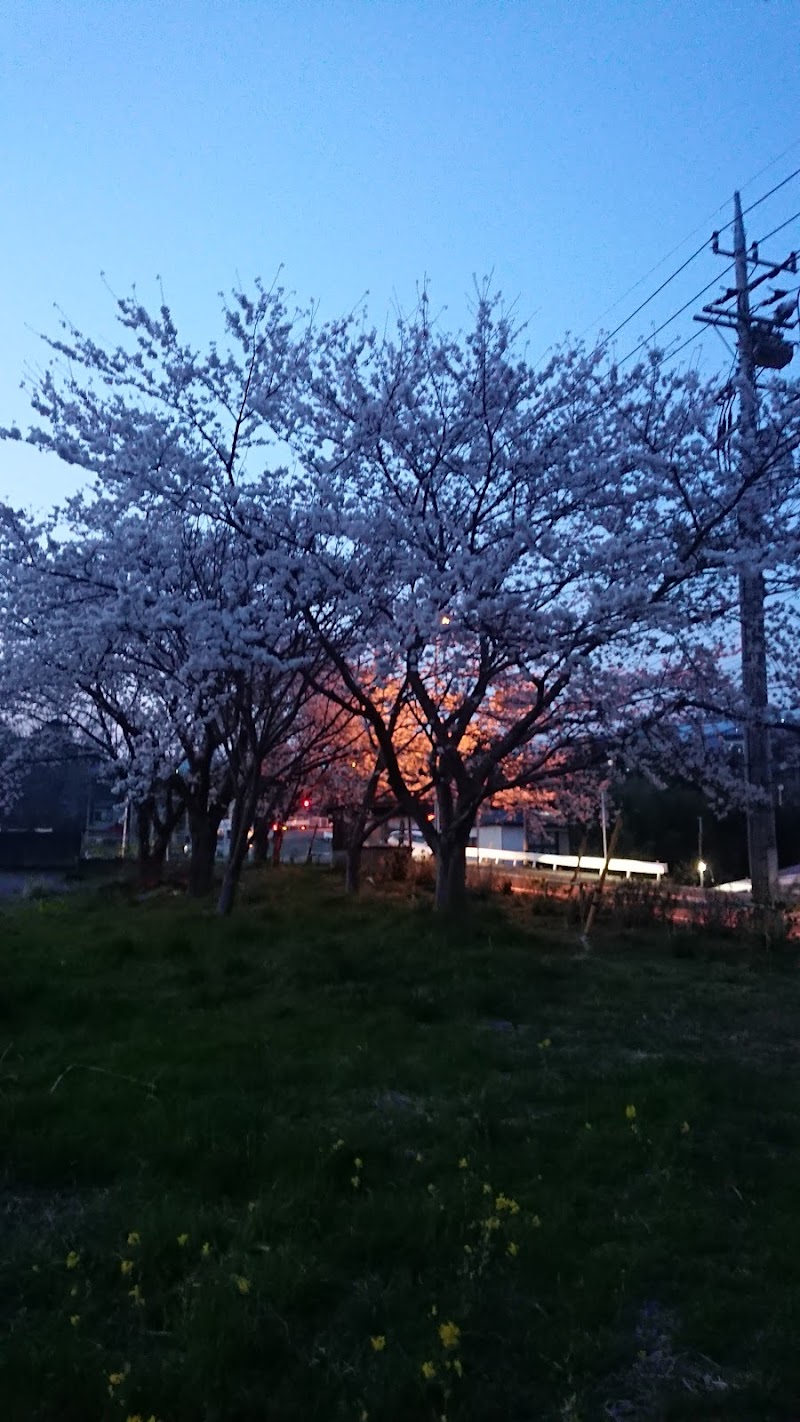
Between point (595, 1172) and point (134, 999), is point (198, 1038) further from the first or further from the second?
point (595, 1172)

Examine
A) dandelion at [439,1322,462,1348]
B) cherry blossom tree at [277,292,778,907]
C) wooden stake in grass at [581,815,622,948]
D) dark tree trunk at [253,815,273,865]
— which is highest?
cherry blossom tree at [277,292,778,907]

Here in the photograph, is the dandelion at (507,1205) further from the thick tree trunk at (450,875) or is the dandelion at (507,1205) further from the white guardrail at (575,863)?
the white guardrail at (575,863)

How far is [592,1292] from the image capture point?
325 centimetres

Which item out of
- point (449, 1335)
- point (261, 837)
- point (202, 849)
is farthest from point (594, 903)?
point (261, 837)

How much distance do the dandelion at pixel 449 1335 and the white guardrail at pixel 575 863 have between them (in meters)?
11.8

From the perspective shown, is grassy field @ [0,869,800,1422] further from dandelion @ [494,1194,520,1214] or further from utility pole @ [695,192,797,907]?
utility pole @ [695,192,797,907]

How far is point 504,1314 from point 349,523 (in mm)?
7083

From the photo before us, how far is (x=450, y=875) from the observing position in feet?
40.1

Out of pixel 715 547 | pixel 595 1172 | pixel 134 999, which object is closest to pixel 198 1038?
pixel 134 999

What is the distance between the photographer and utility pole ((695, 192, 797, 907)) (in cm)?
966

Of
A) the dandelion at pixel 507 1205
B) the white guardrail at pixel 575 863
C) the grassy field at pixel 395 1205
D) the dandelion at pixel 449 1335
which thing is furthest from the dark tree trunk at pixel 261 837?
the dandelion at pixel 449 1335

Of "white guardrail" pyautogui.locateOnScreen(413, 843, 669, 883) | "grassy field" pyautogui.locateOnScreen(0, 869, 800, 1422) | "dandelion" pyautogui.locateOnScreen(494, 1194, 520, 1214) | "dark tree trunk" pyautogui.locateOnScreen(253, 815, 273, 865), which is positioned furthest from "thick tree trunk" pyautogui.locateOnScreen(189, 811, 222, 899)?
"dandelion" pyautogui.locateOnScreen(494, 1194, 520, 1214)

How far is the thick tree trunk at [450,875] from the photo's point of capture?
39.7 ft

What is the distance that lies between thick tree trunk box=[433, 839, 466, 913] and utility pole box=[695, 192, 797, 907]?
346 centimetres
